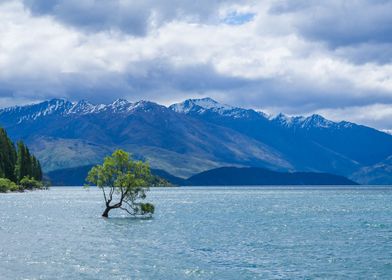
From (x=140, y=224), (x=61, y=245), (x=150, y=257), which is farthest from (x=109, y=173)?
Result: (x=150, y=257)

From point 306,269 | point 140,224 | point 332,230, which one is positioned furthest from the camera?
point 140,224

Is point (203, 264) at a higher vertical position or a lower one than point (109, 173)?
lower

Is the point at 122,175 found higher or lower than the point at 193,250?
higher

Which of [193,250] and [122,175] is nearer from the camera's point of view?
[193,250]

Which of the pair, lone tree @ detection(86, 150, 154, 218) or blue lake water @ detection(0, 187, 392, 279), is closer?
blue lake water @ detection(0, 187, 392, 279)

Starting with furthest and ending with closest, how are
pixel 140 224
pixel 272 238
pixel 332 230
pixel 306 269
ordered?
pixel 140 224, pixel 332 230, pixel 272 238, pixel 306 269

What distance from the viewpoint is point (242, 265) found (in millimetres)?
59000

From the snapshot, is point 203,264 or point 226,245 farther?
point 226,245

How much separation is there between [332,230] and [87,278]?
54887 millimetres

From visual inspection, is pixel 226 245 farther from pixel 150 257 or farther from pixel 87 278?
pixel 87 278

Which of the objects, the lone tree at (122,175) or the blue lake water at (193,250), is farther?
the lone tree at (122,175)

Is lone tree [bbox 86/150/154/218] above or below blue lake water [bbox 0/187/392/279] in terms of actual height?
above

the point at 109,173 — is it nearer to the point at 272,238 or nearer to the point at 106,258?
the point at 272,238

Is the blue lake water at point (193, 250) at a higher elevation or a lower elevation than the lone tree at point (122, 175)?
lower
